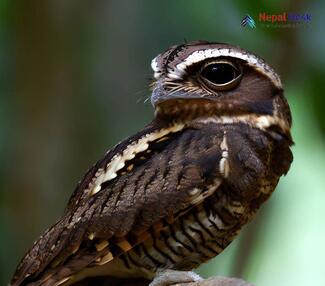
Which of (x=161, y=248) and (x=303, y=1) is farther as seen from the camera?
(x=303, y=1)

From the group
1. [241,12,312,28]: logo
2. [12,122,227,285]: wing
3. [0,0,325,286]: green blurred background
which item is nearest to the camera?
[12,122,227,285]: wing

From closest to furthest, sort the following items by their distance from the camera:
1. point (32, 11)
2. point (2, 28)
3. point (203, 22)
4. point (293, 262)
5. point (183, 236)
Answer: point (183, 236) < point (203, 22) < point (32, 11) < point (2, 28) < point (293, 262)

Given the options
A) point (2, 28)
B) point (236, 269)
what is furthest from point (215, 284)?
point (2, 28)

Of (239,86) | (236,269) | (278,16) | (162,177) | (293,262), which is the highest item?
(278,16)

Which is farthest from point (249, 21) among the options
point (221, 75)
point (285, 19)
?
point (221, 75)

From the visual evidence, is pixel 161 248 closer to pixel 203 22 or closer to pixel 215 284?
pixel 215 284

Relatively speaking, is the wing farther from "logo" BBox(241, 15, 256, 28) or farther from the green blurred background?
the green blurred background

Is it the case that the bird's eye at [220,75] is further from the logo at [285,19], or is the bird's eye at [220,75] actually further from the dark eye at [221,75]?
the logo at [285,19]

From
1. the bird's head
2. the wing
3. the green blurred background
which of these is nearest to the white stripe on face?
the bird's head
